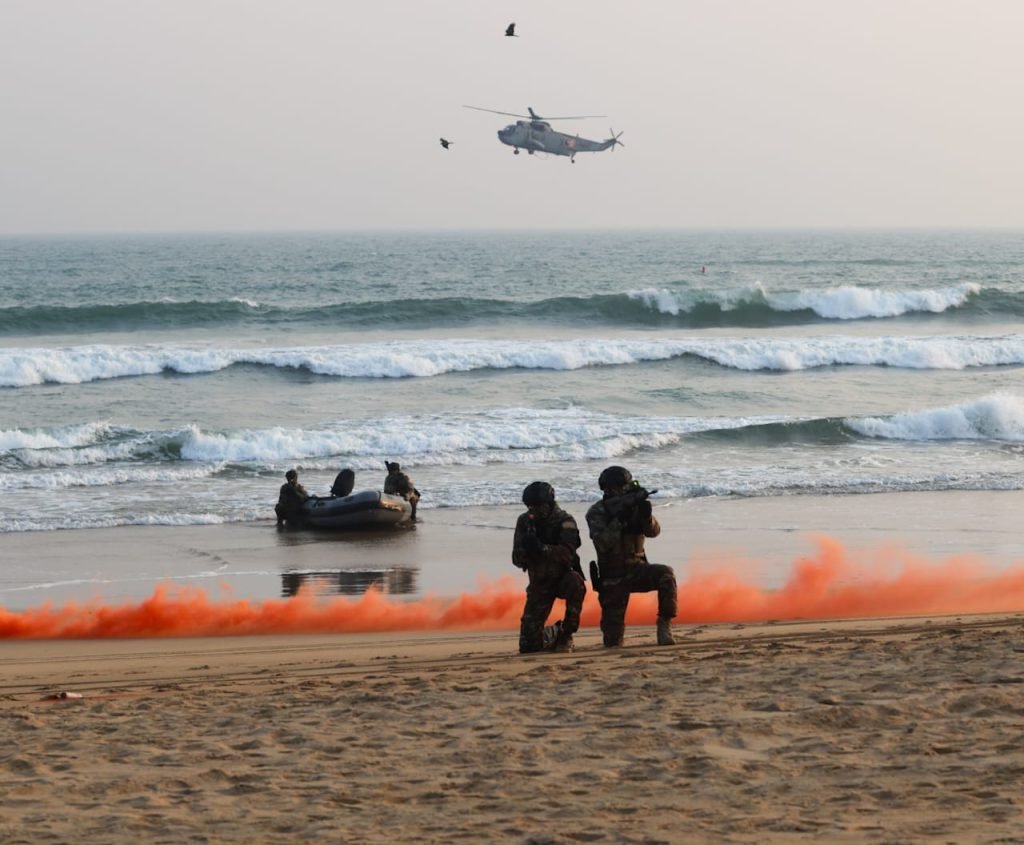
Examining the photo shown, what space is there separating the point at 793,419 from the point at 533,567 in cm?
1799

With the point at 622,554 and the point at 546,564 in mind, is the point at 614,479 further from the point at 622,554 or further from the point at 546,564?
the point at 546,564

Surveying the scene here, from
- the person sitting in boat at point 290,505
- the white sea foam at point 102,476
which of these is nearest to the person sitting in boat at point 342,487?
the person sitting in boat at point 290,505

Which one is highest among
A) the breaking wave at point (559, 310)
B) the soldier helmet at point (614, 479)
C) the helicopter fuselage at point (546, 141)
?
the helicopter fuselage at point (546, 141)

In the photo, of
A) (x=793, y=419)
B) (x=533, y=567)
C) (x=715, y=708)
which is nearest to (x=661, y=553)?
(x=533, y=567)

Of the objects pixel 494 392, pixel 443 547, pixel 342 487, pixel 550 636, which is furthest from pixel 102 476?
pixel 550 636

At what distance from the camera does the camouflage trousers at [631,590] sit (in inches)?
352

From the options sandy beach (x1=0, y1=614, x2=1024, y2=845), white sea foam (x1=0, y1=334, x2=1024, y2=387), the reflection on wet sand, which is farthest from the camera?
white sea foam (x1=0, y1=334, x2=1024, y2=387)

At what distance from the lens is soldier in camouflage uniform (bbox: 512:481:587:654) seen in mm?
8961

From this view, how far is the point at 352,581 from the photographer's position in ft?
45.4

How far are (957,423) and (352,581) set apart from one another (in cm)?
1503

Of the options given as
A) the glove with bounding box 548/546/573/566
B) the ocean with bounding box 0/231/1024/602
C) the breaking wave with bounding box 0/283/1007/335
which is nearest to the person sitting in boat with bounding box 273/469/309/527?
the ocean with bounding box 0/231/1024/602

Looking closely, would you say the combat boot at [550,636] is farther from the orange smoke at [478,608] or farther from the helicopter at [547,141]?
the helicopter at [547,141]

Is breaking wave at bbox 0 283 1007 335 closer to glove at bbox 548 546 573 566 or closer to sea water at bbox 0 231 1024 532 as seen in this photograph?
sea water at bbox 0 231 1024 532

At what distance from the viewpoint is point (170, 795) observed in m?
5.55
